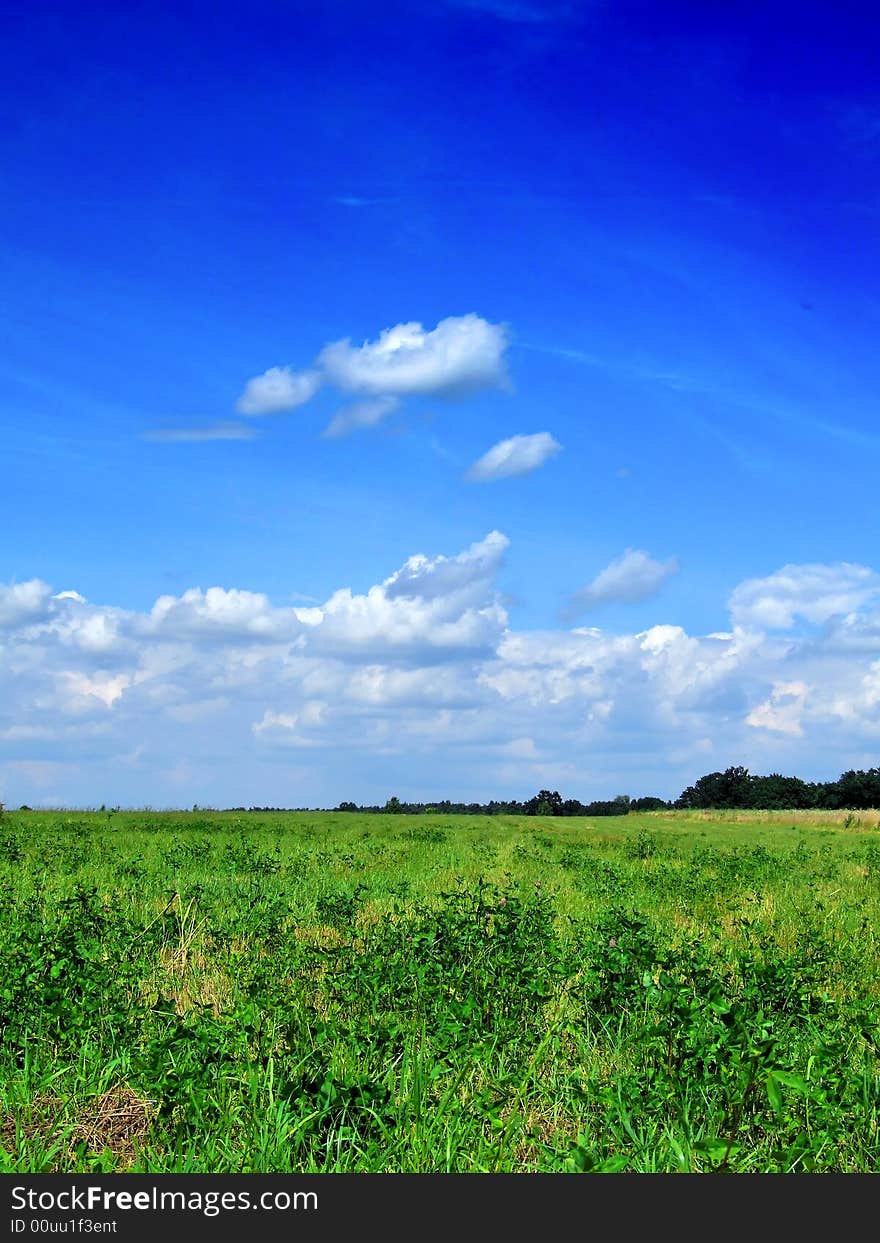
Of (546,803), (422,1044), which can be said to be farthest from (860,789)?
(422,1044)

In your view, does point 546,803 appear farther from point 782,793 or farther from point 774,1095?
point 774,1095

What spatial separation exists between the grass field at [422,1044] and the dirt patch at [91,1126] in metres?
0.02

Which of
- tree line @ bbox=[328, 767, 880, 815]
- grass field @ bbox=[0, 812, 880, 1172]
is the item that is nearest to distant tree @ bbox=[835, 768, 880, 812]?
tree line @ bbox=[328, 767, 880, 815]

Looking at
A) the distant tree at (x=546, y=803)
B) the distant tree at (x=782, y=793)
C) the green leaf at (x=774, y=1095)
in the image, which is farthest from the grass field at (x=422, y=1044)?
the distant tree at (x=782, y=793)

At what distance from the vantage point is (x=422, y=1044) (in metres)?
8.06

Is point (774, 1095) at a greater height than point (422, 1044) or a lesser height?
greater

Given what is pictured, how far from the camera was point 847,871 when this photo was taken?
2742 centimetres

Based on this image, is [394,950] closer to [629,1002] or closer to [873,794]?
[629,1002]

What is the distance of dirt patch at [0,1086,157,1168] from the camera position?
6340mm

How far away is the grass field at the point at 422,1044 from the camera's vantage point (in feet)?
20.4

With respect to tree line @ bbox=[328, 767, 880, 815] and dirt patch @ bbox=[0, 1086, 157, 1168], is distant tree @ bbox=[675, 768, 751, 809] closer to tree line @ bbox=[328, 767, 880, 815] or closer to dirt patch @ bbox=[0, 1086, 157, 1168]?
tree line @ bbox=[328, 767, 880, 815]

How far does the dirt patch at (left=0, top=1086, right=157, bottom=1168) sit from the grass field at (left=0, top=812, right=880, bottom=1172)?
20 mm

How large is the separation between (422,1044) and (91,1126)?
2715mm

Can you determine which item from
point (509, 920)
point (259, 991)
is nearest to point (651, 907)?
point (509, 920)
